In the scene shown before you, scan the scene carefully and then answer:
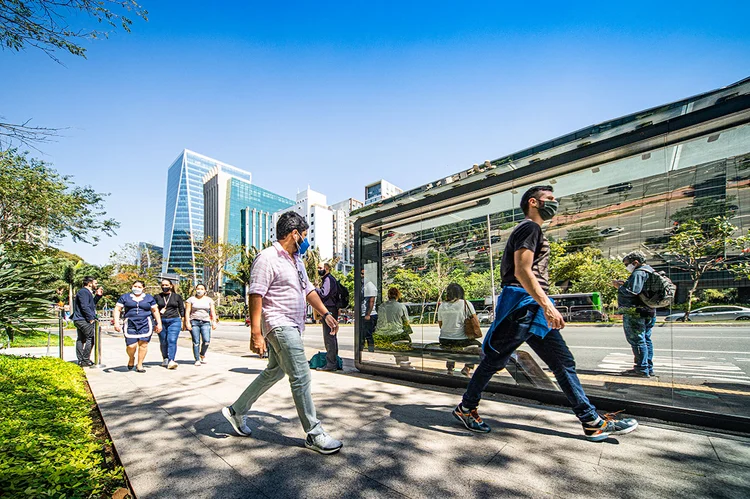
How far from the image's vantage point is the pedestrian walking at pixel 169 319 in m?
7.00

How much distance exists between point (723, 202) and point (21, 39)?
7.03m

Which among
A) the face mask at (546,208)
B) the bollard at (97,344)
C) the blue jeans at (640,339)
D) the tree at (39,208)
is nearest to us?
the face mask at (546,208)

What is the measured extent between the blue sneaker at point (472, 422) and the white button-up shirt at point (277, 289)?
63.2 inches

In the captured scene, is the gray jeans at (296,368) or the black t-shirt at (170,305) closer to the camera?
the gray jeans at (296,368)

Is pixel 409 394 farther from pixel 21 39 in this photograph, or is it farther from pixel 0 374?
pixel 21 39

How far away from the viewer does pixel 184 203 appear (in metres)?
114

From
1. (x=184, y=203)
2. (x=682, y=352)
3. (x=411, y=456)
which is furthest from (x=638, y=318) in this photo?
(x=184, y=203)

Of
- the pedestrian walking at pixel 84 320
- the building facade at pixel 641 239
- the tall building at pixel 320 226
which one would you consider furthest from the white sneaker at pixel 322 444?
the tall building at pixel 320 226

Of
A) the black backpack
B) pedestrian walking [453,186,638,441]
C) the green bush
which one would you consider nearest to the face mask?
pedestrian walking [453,186,638,441]

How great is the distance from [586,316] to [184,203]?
126988mm

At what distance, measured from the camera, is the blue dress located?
6.43 metres

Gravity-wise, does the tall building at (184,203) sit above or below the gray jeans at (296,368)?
above

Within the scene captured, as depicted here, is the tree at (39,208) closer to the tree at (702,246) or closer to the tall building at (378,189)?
the tree at (702,246)

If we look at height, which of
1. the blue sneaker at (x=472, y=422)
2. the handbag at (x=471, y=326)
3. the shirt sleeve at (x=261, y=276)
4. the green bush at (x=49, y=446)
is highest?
the shirt sleeve at (x=261, y=276)
